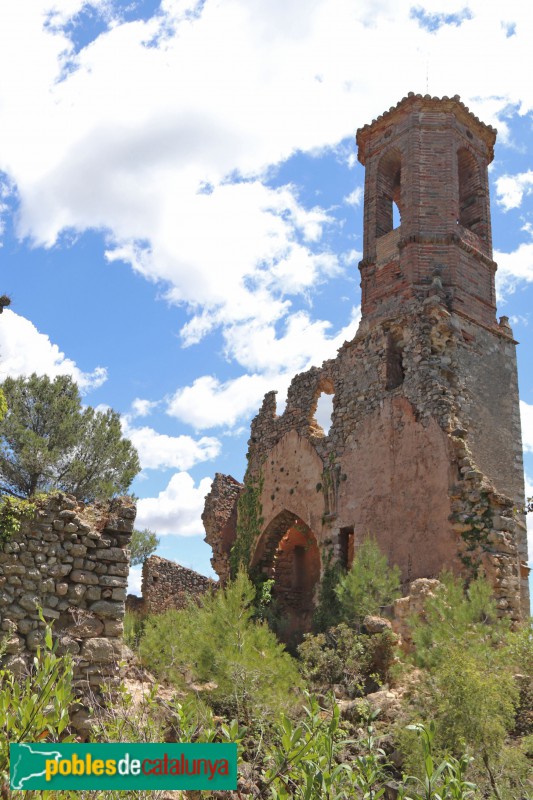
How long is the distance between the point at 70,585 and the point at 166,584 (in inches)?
504

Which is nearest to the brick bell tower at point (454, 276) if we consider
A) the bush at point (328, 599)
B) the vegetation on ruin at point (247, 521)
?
the bush at point (328, 599)

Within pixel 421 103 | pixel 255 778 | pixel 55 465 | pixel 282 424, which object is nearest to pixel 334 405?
pixel 282 424

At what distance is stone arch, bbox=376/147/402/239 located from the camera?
16.7 m

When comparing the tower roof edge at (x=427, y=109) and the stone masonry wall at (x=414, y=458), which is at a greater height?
the tower roof edge at (x=427, y=109)

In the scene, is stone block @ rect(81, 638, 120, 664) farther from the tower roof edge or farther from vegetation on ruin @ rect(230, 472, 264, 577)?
the tower roof edge

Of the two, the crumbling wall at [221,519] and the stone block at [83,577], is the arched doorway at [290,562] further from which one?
the stone block at [83,577]

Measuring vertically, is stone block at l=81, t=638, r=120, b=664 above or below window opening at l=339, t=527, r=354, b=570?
below

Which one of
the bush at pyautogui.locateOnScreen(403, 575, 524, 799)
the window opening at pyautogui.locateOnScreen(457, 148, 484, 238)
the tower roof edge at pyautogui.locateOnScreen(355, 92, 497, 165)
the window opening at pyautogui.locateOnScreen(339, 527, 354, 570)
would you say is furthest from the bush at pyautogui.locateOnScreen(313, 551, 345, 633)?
the tower roof edge at pyautogui.locateOnScreen(355, 92, 497, 165)

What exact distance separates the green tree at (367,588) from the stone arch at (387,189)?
26.6 ft

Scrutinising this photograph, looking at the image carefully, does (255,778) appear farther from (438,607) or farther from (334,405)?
(334,405)

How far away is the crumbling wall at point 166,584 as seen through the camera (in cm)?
1856

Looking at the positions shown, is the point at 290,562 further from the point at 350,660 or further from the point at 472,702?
the point at 472,702

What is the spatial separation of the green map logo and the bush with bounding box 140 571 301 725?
11.6 ft

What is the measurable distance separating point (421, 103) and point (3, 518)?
44.8 feet
